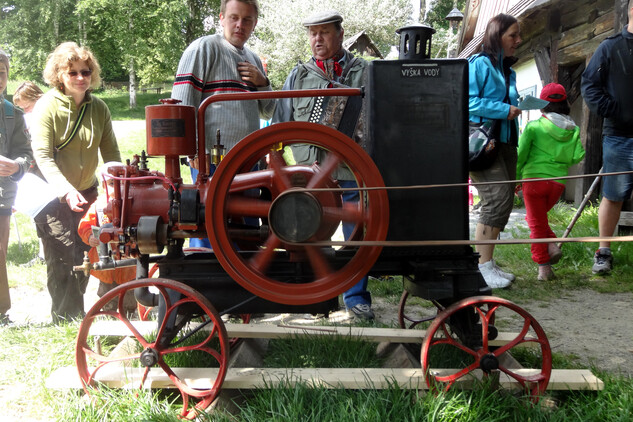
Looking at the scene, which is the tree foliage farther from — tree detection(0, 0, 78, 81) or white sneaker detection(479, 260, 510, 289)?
white sneaker detection(479, 260, 510, 289)

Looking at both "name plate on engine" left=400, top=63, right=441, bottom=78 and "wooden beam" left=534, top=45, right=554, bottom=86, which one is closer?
"name plate on engine" left=400, top=63, right=441, bottom=78

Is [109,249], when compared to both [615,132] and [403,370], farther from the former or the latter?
[615,132]

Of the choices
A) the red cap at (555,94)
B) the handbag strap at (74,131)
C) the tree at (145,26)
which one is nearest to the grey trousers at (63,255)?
the handbag strap at (74,131)

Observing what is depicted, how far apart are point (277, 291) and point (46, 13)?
31521mm

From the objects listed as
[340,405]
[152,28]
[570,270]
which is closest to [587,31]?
[570,270]

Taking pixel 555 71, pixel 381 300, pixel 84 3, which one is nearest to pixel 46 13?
pixel 84 3

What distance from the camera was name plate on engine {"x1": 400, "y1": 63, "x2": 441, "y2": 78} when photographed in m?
2.21

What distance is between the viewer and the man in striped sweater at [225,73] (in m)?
3.03

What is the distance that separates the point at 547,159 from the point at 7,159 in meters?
4.12

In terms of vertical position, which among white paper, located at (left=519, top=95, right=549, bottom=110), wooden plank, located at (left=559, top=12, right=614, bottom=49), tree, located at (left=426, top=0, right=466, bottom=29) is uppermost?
tree, located at (left=426, top=0, right=466, bottom=29)

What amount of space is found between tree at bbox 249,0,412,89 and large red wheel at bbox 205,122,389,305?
2253cm

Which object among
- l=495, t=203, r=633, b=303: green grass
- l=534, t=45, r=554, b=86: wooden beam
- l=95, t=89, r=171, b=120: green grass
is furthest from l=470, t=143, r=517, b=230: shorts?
l=95, t=89, r=171, b=120: green grass

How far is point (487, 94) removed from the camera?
3.79 metres

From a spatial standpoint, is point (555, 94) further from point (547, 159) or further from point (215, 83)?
point (215, 83)
